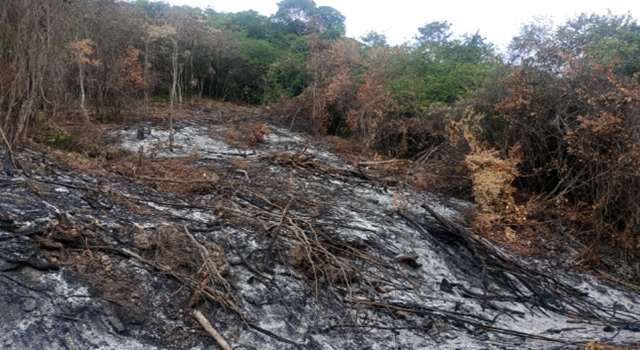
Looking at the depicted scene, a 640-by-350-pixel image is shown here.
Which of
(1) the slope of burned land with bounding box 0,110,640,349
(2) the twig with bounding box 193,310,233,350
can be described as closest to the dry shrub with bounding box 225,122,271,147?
(1) the slope of burned land with bounding box 0,110,640,349

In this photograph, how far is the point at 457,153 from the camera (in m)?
7.71

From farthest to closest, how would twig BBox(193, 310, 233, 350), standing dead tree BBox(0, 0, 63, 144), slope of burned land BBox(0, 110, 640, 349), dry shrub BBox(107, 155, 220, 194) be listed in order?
dry shrub BBox(107, 155, 220, 194) → standing dead tree BBox(0, 0, 63, 144) → slope of burned land BBox(0, 110, 640, 349) → twig BBox(193, 310, 233, 350)

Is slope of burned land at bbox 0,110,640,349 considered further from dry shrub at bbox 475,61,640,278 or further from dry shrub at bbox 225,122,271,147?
dry shrub at bbox 225,122,271,147

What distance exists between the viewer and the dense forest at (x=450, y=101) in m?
5.63

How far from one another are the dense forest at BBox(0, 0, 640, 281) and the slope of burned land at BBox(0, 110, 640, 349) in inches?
37.8

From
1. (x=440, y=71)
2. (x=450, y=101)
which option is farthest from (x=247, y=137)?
(x=440, y=71)

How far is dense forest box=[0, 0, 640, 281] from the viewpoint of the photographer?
18.5ft

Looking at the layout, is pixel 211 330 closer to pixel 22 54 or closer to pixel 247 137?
pixel 22 54

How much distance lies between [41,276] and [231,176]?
3331 millimetres

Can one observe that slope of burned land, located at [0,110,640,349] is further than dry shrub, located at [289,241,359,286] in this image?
No

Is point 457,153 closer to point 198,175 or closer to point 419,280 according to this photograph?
point 419,280

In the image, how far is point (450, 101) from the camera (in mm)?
10359

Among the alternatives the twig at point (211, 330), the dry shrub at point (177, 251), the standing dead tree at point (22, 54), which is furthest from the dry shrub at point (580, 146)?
the standing dead tree at point (22, 54)

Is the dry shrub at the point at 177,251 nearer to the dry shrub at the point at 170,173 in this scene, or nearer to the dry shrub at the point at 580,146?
the dry shrub at the point at 170,173
